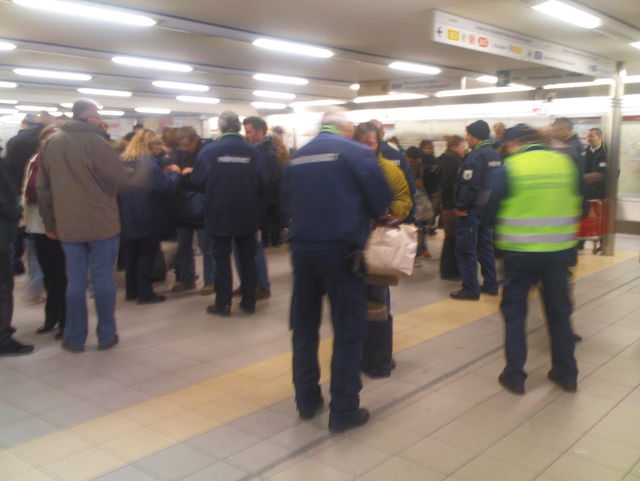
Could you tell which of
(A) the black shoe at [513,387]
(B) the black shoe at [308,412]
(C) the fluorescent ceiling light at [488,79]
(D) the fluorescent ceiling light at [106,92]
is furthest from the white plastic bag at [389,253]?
(D) the fluorescent ceiling light at [106,92]

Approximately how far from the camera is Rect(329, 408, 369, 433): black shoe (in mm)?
3457

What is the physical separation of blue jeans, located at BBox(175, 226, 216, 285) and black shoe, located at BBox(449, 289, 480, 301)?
268 cm

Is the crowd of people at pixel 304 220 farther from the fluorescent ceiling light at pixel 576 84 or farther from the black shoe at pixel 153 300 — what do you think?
the fluorescent ceiling light at pixel 576 84

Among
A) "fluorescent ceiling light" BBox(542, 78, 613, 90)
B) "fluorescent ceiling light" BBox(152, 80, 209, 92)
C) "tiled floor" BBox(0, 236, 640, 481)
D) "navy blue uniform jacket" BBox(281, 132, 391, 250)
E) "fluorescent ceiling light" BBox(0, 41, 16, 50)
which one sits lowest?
"tiled floor" BBox(0, 236, 640, 481)

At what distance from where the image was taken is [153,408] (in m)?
3.84

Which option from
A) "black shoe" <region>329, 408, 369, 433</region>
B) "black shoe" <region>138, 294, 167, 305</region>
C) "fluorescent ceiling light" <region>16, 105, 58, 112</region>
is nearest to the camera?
"black shoe" <region>329, 408, 369, 433</region>

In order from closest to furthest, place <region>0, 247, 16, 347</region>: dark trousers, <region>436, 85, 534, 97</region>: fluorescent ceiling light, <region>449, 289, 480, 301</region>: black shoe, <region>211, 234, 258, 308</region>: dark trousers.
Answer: <region>0, 247, 16, 347</region>: dark trousers < <region>211, 234, 258, 308</region>: dark trousers < <region>449, 289, 480, 301</region>: black shoe < <region>436, 85, 534, 97</region>: fluorescent ceiling light

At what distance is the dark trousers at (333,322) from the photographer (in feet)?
10.9

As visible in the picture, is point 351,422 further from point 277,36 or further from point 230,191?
point 277,36

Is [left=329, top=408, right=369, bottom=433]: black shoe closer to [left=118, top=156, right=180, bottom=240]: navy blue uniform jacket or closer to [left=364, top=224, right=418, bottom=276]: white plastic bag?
[left=364, top=224, right=418, bottom=276]: white plastic bag

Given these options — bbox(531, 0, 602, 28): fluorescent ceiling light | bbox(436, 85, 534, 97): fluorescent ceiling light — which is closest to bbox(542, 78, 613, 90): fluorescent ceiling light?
bbox(436, 85, 534, 97): fluorescent ceiling light

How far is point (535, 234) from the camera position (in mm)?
3797

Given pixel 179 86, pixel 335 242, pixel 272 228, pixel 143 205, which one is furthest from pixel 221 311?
pixel 179 86

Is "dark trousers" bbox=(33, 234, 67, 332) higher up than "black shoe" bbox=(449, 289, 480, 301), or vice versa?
"dark trousers" bbox=(33, 234, 67, 332)
